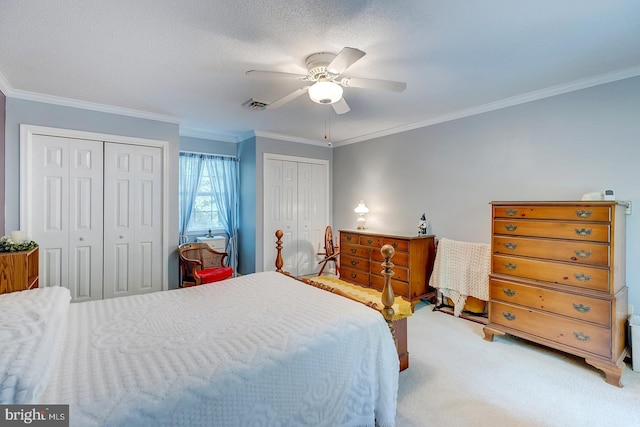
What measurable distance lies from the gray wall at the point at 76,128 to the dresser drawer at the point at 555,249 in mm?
4024

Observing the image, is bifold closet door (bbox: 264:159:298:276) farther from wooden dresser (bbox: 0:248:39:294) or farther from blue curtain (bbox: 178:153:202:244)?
wooden dresser (bbox: 0:248:39:294)

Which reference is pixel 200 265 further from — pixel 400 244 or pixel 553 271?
pixel 553 271

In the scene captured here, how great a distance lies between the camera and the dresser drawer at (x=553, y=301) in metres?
2.35

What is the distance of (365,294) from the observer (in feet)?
8.68

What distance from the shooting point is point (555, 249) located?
2598mm

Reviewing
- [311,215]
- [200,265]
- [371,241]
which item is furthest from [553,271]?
[200,265]

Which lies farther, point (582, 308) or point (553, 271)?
point (553, 271)

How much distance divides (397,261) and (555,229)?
1.78 m

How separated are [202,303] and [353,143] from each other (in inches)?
161

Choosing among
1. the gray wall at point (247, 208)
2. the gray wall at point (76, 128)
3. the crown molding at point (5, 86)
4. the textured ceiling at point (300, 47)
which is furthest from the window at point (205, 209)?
the crown molding at point (5, 86)

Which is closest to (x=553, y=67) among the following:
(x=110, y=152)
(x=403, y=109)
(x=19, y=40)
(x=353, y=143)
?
(x=403, y=109)

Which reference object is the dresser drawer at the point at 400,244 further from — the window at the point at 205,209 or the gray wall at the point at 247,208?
the window at the point at 205,209

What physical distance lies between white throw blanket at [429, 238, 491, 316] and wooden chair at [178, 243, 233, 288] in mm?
2854

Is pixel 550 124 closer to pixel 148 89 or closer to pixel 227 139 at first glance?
pixel 148 89
